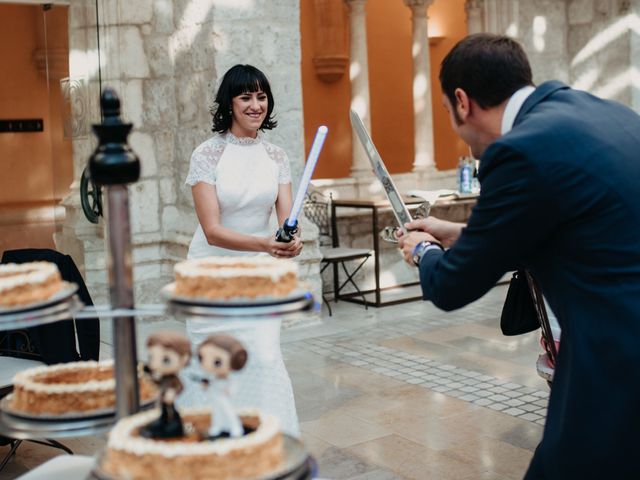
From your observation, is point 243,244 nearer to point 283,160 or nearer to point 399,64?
point 283,160

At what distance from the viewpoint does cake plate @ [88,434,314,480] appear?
1.46 m

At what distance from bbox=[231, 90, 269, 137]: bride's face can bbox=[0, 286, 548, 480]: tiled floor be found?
141 cm

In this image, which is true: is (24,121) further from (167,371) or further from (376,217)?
(167,371)

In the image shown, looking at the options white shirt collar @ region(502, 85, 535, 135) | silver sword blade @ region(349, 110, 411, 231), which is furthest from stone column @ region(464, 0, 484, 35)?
white shirt collar @ region(502, 85, 535, 135)

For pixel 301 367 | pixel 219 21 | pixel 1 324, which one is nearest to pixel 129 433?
pixel 1 324

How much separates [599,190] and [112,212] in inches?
35.7

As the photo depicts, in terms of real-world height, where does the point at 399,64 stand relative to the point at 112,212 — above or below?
above

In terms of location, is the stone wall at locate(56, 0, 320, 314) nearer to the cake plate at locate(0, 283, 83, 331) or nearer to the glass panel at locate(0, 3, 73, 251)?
the cake plate at locate(0, 283, 83, 331)

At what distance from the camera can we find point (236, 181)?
11.7 ft

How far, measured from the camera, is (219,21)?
20.8ft

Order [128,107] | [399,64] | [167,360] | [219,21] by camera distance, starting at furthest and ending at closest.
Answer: [399,64] → [128,107] → [219,21] → [167,360]

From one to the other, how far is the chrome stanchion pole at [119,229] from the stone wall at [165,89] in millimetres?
4776

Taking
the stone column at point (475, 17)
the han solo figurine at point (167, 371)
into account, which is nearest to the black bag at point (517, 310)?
the han solo figurine at point (167, 371)

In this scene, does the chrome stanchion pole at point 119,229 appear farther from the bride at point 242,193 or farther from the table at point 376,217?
the table at point 376,217
